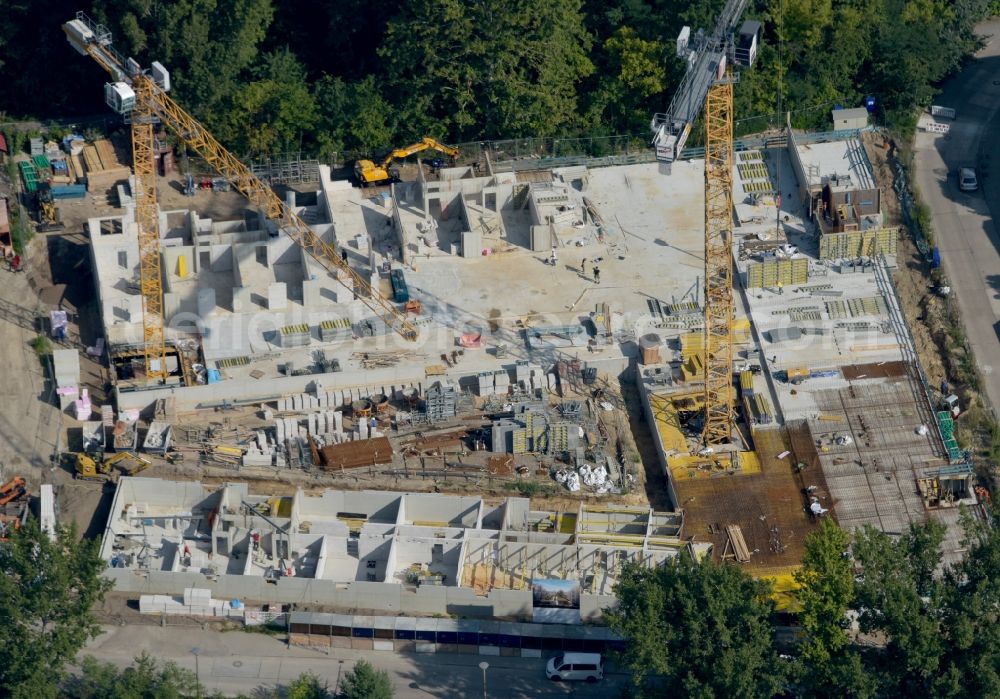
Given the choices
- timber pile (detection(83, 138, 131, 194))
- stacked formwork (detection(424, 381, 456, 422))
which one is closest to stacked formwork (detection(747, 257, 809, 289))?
stacked formwork (detection(424, 381, 456, 422))

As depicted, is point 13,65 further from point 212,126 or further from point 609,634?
point 609,634

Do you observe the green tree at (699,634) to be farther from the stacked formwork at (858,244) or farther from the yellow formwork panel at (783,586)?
the stacked formwork at (858,244)

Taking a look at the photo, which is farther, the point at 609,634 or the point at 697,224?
the point at 697,224

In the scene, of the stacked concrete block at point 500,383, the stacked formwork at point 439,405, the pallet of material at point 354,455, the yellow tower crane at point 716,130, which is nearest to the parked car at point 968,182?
the yellow tower crane at point 716,130

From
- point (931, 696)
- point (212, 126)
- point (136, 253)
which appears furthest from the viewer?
point (212, 126)

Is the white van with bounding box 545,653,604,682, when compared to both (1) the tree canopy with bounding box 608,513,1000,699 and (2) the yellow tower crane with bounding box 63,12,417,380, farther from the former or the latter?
(2) the yellow tower crane with bounding box 63,12,417,380

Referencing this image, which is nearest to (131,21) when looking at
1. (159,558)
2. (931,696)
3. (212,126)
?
(212,126)

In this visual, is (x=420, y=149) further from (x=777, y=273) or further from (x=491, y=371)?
(x=777, y=273)
